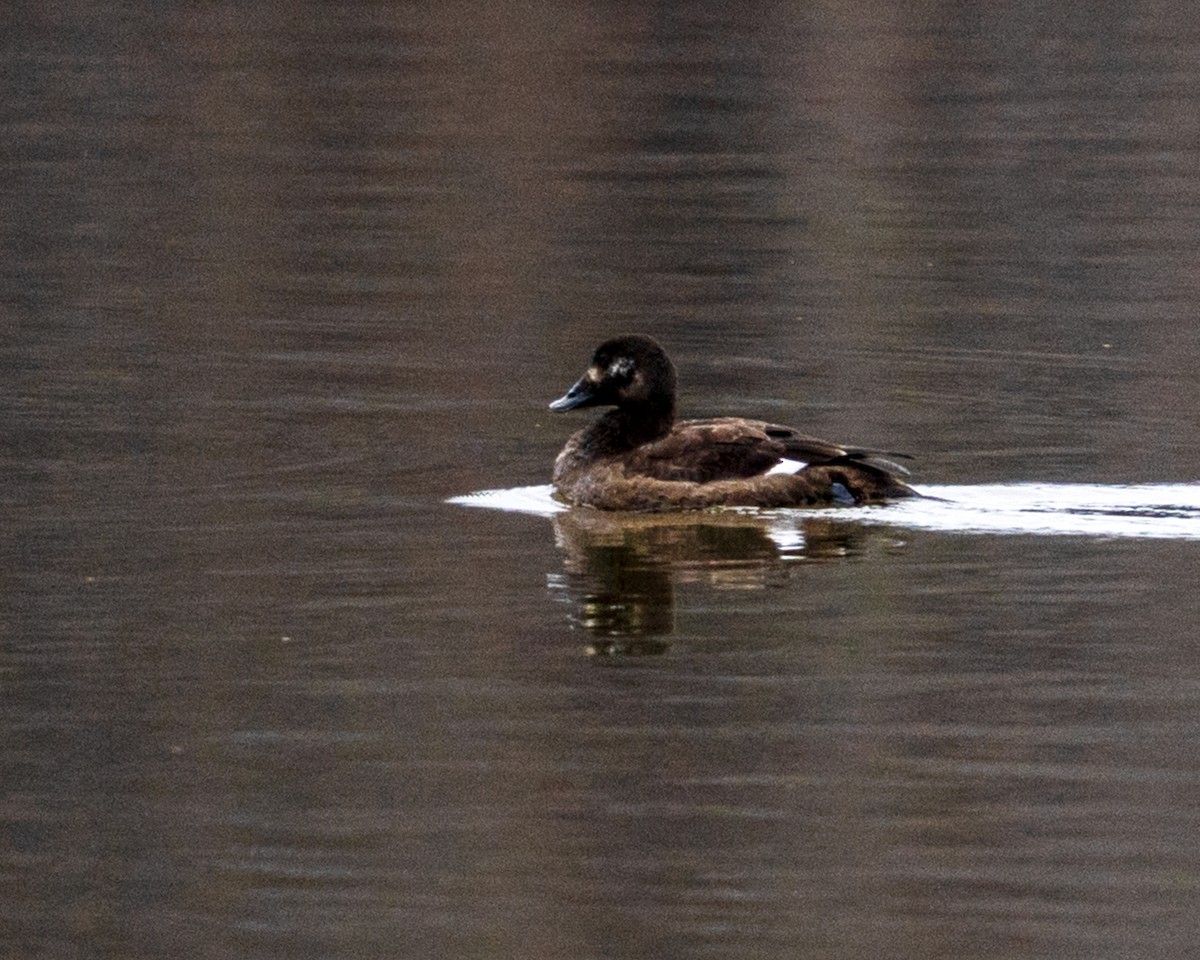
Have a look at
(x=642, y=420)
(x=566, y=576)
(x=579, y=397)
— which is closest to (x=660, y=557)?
(x=566, y=576)

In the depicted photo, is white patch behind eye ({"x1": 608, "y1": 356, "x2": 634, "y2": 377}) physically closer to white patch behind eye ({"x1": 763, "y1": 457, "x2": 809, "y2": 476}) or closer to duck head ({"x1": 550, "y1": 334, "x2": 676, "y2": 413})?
duck head ({"x1": 550, "y1": 334, "x2": 676, "y2": 413})

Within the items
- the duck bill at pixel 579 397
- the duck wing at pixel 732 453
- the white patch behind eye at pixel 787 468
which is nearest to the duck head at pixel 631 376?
the duck bill at pixel 579 397

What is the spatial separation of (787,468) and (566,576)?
1.62 metres

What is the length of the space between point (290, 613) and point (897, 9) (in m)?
34.0

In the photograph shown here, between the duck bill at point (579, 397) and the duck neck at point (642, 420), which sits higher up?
the duck bill at point (579, 397)

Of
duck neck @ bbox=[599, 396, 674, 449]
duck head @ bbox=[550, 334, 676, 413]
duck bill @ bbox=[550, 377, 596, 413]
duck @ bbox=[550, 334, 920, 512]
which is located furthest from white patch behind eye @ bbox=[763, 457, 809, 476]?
duck bill @ bbox=[550, 377, 596, 413]

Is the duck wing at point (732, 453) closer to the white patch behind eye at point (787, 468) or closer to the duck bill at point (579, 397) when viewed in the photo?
the white patch behind eye at point (787, 468)

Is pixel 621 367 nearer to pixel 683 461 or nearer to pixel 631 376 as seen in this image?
pixel 631 376

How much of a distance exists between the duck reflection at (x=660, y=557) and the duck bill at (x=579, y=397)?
905 mm

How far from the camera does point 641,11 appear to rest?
4422 cm

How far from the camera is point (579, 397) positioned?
546 inches

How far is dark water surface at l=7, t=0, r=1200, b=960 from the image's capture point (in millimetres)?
7555

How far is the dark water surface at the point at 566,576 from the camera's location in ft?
24.8

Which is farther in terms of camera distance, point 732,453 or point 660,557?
point 732,453
